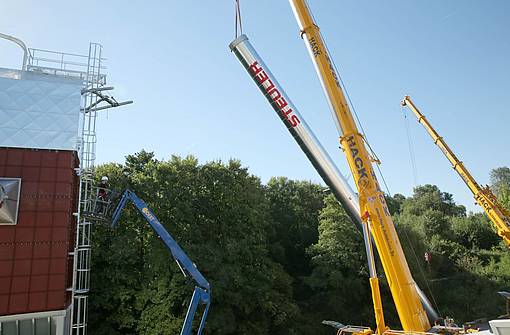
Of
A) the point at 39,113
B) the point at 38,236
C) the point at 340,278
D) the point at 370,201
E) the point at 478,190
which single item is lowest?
the point at 340,278

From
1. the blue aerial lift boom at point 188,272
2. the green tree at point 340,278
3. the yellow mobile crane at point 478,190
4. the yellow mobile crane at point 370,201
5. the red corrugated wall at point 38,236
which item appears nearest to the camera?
the yellow mobile crane at point 370,201

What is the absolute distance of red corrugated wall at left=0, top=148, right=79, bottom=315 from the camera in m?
10.5

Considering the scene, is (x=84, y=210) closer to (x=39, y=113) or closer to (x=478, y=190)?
(x=39, y=113)

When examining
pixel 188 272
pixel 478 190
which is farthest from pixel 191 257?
pixel 478 190

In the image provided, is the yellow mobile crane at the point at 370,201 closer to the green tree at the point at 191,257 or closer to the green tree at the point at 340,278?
the green tree at the point at 191,257

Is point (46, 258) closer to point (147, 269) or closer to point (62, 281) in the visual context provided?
point (62, 281)

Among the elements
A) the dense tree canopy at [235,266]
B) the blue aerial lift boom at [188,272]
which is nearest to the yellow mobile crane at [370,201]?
the blue aerial lift boom at [188,272]

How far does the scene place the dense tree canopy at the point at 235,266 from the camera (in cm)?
1933

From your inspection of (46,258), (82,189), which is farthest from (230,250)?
(46,258)

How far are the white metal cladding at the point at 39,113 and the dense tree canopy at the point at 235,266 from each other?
866 centimetres

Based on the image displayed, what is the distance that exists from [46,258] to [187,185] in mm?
11561

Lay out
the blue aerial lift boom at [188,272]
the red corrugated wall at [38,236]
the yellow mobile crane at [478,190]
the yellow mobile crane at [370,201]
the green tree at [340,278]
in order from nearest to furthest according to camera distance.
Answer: the yellow mobile crane at [370,201] → the red corrugated wall at [38,236] → the blue aerial lift boom at [188,272] → the yellow mobile crane at [478,190] → the green tree at [340,278]

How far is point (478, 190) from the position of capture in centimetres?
1962

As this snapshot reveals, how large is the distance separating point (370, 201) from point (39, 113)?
1103 cm
